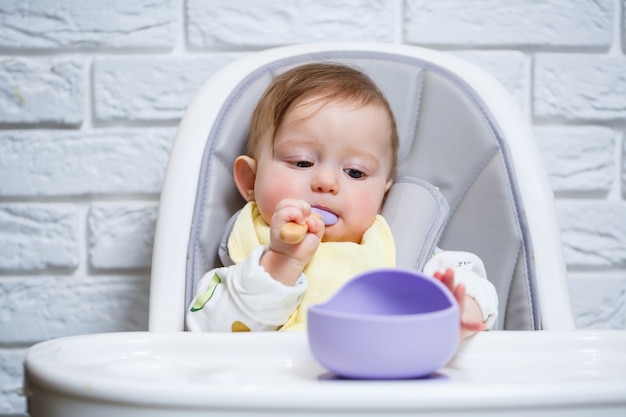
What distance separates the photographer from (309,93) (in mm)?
888

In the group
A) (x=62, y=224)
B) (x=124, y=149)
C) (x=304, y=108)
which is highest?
(x=304, y=108)

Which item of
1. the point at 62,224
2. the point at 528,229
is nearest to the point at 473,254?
the point at 528,229

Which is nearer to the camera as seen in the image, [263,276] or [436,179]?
[263,276]

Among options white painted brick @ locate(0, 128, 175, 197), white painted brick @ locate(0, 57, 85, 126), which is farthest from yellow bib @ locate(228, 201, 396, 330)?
white painted brick @ locate(0, 57, 85, 126)

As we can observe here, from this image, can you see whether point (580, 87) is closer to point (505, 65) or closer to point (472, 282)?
point (505, 65)

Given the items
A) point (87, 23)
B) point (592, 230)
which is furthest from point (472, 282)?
point (87, 23)

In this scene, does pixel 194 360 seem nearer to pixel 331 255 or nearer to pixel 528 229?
pixel 331 255

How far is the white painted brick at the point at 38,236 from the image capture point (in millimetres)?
1184

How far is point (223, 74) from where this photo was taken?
96 centimetres

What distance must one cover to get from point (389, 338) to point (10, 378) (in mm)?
935

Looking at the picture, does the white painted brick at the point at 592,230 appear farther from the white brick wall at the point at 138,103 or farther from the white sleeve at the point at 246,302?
the white sleeve at the point at 246,302

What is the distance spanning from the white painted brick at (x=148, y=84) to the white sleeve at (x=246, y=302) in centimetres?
48

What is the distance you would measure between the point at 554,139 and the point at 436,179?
14.1 inches

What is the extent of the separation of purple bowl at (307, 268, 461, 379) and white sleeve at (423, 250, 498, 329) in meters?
0.24
